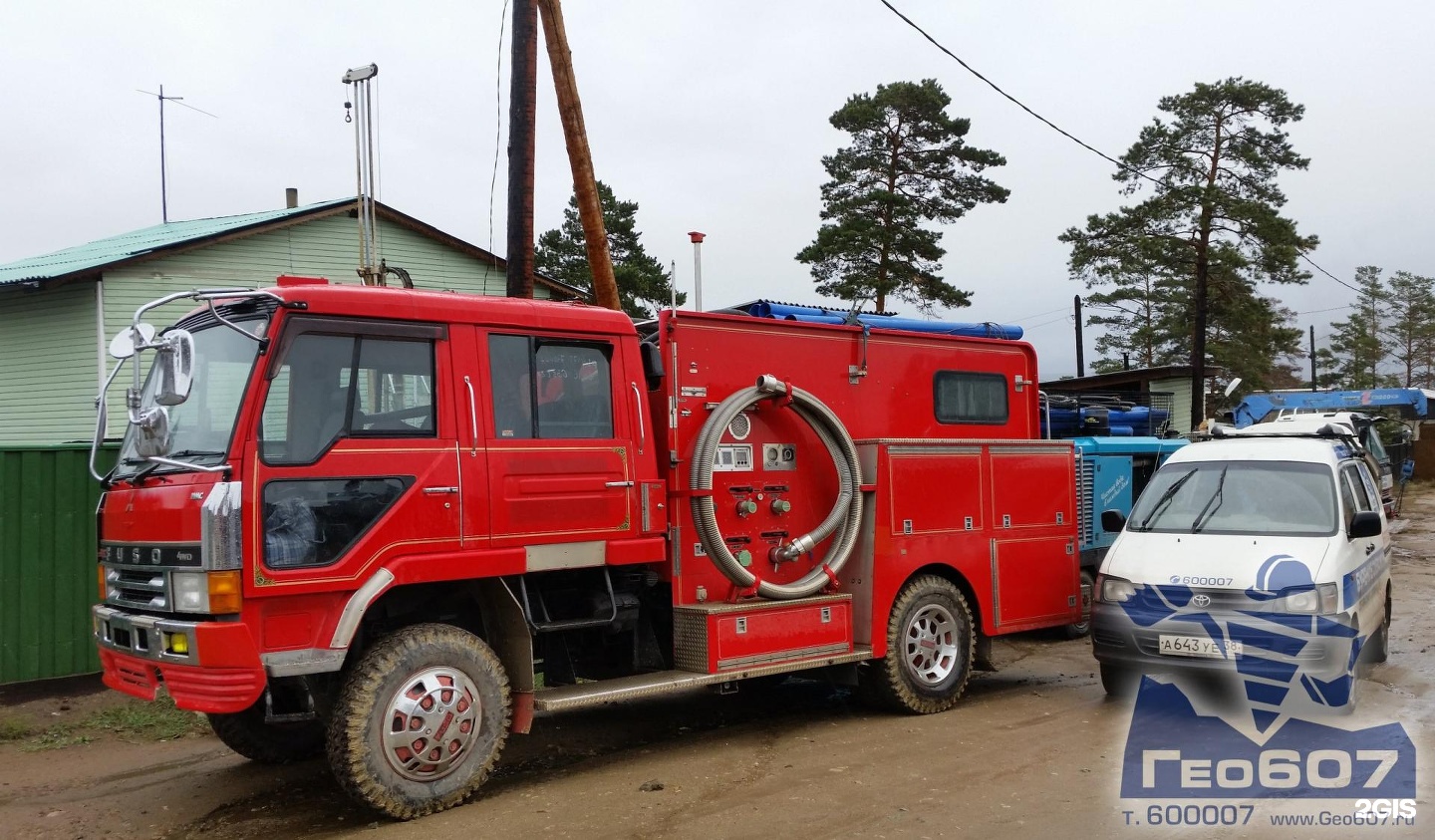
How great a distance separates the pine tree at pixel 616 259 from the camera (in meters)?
33.2

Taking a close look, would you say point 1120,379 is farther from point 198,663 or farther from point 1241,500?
point 198,663

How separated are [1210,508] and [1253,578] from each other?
1.15 meters

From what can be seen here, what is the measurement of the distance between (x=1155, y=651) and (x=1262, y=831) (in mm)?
2517

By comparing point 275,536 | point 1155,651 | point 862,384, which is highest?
point 862,384

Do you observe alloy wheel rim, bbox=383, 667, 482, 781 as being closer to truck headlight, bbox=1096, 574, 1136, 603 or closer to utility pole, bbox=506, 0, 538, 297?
truck headlight, bbox=1096, 574, 1136, 603

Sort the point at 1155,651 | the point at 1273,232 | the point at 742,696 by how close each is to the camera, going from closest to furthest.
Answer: the point at 1155,651
the point at 742,696
the point at 1273,232

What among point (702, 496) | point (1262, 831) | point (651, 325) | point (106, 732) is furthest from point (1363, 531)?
point (106, 732)

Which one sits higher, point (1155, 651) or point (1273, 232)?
point (1273, 232)

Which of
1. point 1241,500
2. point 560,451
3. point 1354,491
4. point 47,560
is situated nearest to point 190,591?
point 560,451

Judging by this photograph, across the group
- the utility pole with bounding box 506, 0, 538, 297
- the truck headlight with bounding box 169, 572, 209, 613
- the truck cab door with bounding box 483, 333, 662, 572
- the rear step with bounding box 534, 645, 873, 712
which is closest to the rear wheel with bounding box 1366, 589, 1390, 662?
the rear step with bounding box 534, 645, 873, 712

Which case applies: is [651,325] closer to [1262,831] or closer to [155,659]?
[155,659]

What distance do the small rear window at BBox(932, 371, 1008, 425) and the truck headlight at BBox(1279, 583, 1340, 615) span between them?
288cm

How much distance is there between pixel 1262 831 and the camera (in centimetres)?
564

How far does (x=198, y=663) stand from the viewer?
562cm
